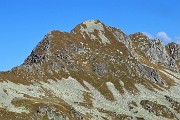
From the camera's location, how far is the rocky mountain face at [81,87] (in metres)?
114

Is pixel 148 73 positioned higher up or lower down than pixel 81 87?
higher up

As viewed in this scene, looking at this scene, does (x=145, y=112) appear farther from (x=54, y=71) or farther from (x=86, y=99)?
(x=54, y=71)

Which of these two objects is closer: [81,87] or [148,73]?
[81,87]


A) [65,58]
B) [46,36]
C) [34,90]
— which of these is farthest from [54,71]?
[46,36]

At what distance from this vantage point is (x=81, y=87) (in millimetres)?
154000

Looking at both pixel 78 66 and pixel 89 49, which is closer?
pixel 78 66

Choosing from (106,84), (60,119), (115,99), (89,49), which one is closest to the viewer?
(60,119)

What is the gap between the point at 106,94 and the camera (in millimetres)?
155000

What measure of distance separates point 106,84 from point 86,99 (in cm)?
2383

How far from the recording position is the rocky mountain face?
113938mm

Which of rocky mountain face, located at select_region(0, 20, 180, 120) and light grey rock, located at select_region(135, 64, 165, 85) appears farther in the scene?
light grey rock, located at select_region(135, 64, 165, 85)

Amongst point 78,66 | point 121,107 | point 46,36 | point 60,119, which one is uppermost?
point 46,36

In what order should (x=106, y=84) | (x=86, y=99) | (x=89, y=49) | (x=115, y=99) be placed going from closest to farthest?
(x=86, y=99)
(x=115, y=99)
(x=106, y=84)
(x=89, y=49)

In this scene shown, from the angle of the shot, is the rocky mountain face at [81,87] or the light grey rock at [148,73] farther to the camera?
the light grey rock at [148,73]
